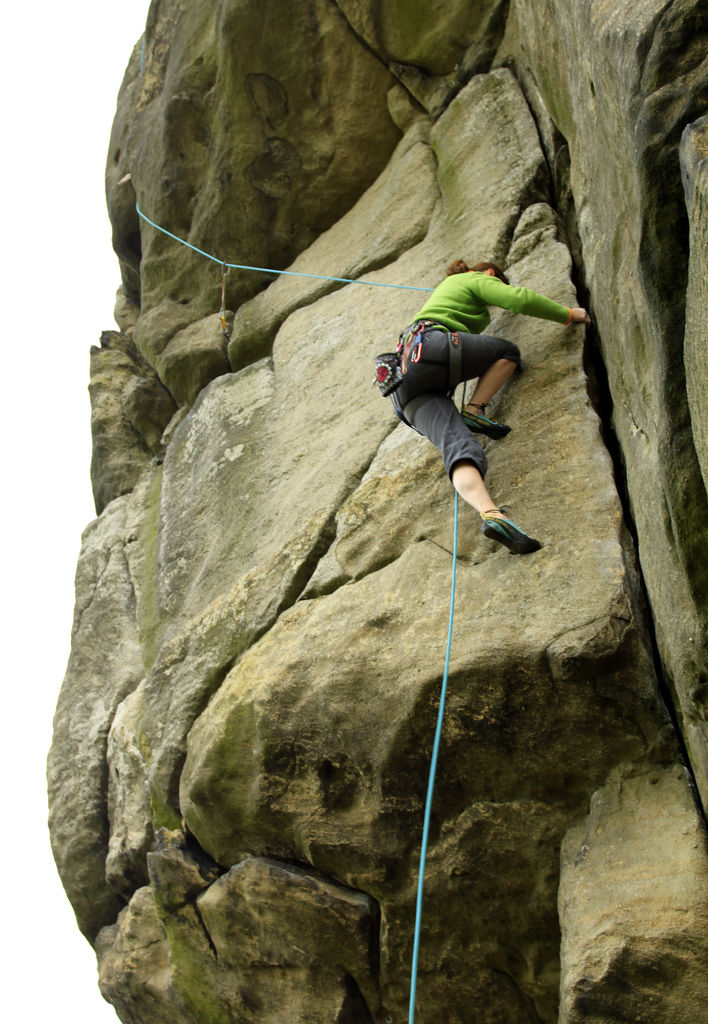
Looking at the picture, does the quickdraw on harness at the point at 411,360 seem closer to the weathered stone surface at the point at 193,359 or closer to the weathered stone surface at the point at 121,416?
the weathered stone surface at the point at 193,359

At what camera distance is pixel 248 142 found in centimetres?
884

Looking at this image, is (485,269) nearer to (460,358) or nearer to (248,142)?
(460,358)

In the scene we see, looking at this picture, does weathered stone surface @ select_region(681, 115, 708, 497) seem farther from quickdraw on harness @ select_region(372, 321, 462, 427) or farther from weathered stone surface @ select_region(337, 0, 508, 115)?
weathered stone surface @ select_region(337, 0, 508, 115)

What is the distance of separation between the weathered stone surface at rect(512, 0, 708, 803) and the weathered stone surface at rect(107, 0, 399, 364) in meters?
3.96

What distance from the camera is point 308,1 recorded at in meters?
8.47

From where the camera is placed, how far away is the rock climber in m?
5.29

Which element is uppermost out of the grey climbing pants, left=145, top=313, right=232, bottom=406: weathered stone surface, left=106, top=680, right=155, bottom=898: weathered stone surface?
left=145, top=313, right=232, bottom=406: weathered stone surface

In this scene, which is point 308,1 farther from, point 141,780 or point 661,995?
point 661,995

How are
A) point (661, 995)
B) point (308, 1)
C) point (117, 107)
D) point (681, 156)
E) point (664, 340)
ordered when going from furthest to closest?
1. point (117, 107)
2. point (308, 1)
3. point (661, 995)
4. point (664, 340)
5. point (681, 156)

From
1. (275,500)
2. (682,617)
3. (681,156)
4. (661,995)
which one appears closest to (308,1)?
(275,500)

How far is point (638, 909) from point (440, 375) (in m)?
2.99

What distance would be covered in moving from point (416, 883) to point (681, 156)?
3.65 meters

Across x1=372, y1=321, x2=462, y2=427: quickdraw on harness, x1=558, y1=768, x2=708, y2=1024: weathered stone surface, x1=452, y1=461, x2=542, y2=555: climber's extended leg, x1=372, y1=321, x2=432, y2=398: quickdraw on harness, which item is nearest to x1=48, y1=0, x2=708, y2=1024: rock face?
x1=558, y1=768, x2=708, y2=1024: weathered stone surface

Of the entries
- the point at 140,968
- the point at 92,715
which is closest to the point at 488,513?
the point at 140,968
